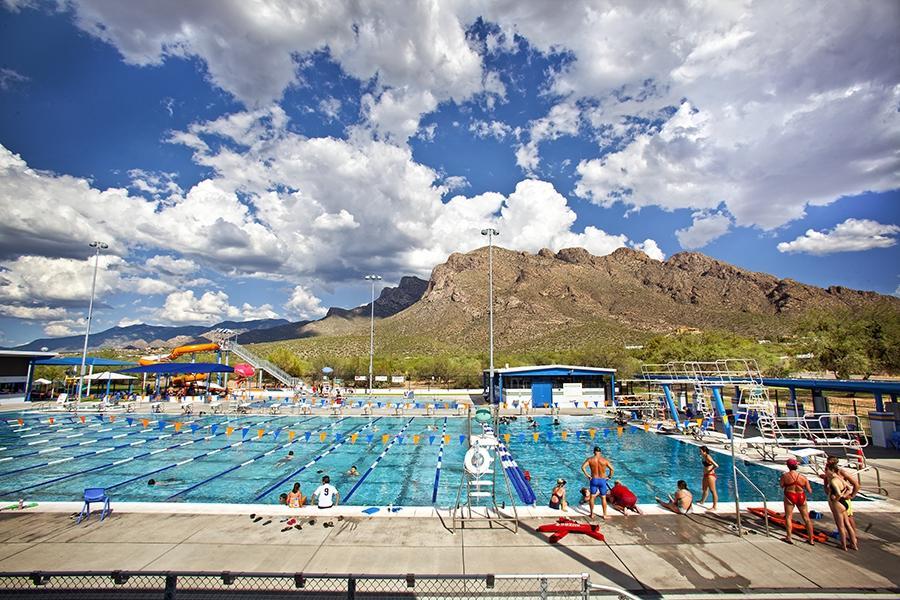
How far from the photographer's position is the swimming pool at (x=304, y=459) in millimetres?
14266

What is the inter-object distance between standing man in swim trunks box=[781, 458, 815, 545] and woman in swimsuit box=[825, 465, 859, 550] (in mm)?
402

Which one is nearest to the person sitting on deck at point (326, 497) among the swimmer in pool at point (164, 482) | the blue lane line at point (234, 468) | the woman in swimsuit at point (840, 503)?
the blue lane line at point (234, 468)

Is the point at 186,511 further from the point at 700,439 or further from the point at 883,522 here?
the point at 700,439

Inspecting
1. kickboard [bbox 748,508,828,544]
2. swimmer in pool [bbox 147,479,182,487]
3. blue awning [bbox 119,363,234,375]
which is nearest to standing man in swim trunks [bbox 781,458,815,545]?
kickboard [bbox 748,508,828,544]

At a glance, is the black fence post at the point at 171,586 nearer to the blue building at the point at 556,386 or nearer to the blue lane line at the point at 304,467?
the blue lane line at the point at 304,467

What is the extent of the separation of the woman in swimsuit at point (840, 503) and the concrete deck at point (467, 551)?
292 mm

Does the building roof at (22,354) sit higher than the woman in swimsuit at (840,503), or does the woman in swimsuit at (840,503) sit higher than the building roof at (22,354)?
the building roof at (22,354)

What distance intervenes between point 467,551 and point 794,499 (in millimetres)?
6024

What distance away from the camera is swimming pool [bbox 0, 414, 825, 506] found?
14266 millimetres

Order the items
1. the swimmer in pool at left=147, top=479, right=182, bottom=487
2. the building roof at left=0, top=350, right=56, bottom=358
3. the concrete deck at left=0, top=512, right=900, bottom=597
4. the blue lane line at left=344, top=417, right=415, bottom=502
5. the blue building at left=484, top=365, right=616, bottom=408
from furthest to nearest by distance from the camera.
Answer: the blue building at left=484, top=365, right=616, bottom=408, the building roof at left=0, top=350, right=56, bottom=358, the swimmer in pool at left=147, top=479, right=182, bottom=487, the blue lane line at left=344, top=417, right=415, bottom=502, the concrete deck at left=0, top=512, right=900, bottom=597

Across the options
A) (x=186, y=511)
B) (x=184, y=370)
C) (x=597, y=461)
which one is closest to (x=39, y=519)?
(x=186, y=511)

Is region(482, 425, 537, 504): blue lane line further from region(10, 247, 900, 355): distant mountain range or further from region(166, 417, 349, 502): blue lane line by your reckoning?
region(10, 247, 900, 355): distant mountain range

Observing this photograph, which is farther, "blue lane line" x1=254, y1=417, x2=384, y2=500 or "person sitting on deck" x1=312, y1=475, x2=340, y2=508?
"blue lane line" x1=254, y1=417, x2=384, y2=500

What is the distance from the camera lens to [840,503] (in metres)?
7.51
